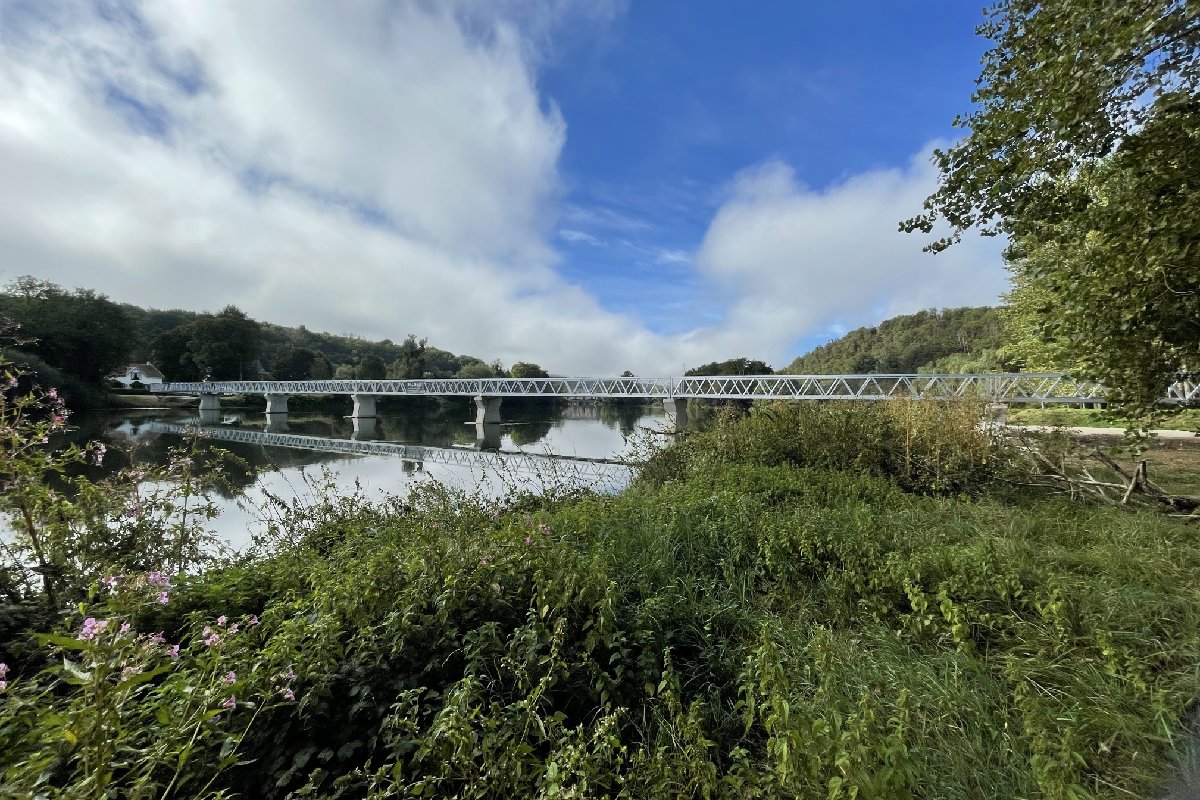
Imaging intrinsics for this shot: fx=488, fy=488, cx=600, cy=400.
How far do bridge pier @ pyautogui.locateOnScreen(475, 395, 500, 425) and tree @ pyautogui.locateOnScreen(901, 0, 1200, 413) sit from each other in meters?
41.6

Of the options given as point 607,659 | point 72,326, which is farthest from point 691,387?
point 72,326

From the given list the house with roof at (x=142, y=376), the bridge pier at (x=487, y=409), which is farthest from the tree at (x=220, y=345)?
the bridge pier at (x=487, y=409)

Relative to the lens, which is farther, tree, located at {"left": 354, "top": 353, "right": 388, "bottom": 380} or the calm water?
tree, located at {"left": 354, "top": 353, "right": 388, "bottom": 380}

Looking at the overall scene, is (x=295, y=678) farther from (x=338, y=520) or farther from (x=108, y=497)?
(x=338, y=520)

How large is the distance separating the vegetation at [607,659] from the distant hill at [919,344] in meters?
64.2

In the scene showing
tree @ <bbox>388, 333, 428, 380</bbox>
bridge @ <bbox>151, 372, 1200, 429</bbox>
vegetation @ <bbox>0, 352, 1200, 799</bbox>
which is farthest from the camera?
tree @ <bbox>388, 333, 428, 380</bbox>

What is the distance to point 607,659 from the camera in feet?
8.42

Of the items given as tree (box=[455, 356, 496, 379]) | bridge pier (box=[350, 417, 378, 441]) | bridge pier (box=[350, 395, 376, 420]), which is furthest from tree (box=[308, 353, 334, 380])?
bridge pier (box=[350, 417, 378, 441])

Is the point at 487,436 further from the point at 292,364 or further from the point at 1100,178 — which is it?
the point at 292,364

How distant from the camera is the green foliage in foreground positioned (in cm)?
161

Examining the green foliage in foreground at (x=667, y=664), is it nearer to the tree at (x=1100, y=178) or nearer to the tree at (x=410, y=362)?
the tree at (x=1100, y=178)

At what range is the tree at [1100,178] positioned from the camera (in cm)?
292

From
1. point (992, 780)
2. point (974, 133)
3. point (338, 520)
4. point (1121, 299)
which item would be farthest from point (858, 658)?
point (338, 520)

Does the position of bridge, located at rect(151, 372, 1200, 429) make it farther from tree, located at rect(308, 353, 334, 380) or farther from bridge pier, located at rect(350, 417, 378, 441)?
tree, located at rect(308, 353, 334, 380)
